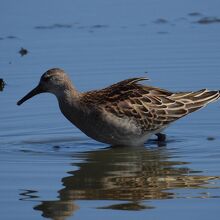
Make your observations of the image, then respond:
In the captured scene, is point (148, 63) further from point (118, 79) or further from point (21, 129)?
point (21, 129)

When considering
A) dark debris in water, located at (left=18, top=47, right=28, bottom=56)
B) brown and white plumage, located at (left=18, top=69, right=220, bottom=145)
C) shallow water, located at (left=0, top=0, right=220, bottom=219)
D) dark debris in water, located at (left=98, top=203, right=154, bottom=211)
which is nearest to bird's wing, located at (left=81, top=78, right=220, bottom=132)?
brown and white plumage, located at (left=18, top=69, right=220, bottom=145)

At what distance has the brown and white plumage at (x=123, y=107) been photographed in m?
15.2

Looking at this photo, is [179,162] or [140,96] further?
[140,96]

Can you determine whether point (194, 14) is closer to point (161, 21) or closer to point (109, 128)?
point (161, 21)

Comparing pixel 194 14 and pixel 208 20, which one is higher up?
pixel 194 14

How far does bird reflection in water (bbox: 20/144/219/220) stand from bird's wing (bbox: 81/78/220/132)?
0.57 m

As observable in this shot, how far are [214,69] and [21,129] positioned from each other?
15.0 ft

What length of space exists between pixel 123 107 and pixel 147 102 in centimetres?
45

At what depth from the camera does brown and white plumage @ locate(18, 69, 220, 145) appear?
49.7 ft

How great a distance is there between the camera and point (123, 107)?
50.0 ft

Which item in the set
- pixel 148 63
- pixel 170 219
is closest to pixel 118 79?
pixel 148 63

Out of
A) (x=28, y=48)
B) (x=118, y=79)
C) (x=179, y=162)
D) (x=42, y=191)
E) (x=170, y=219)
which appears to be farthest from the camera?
(x=28, y=48)

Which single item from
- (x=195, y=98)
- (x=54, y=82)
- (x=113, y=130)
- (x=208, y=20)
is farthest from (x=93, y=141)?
(x=208, y=20)

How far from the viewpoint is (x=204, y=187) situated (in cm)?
1235
